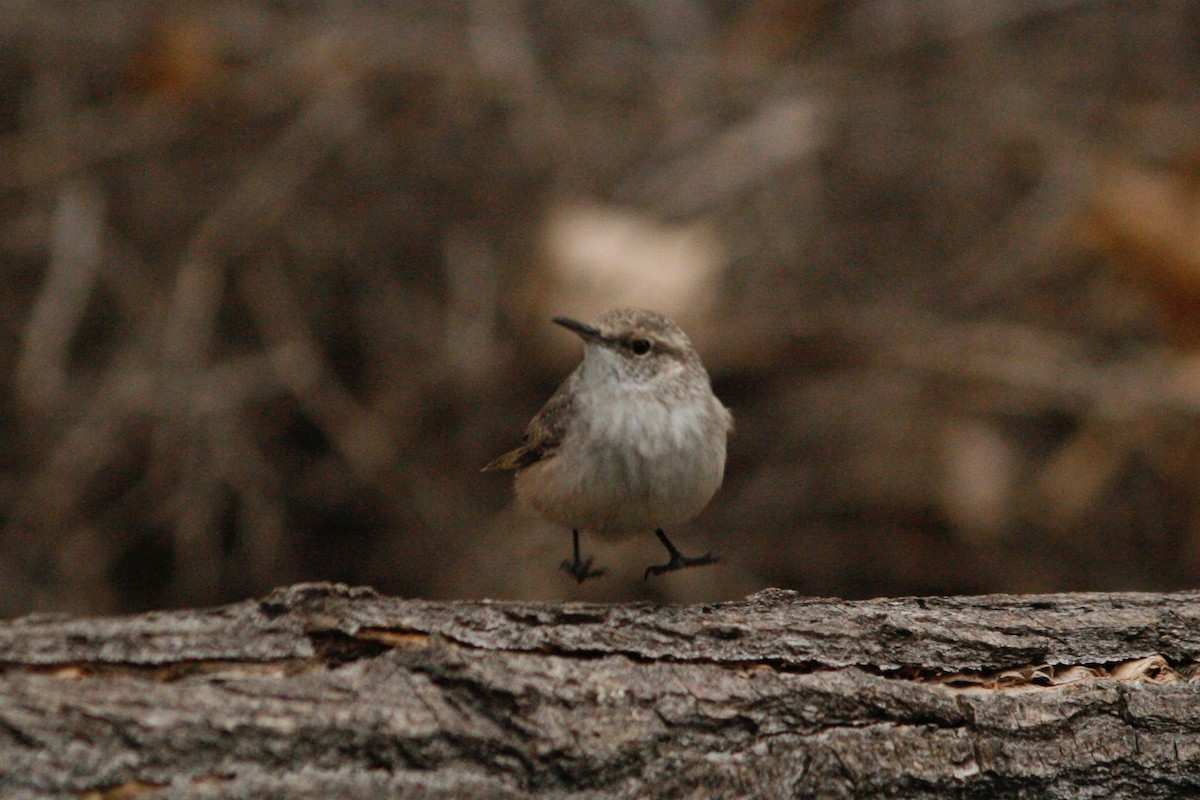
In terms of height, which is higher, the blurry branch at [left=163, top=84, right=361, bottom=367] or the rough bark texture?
the blurry branch at [left=163, top=84, right=361, bottom=367]

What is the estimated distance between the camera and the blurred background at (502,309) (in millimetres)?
7043

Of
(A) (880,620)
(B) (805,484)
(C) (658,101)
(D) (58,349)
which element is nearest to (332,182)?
(D) (58,349)

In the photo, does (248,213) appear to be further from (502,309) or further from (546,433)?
(546,433)

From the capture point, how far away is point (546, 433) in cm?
462

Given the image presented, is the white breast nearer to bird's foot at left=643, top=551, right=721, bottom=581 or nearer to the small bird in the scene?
the small bird

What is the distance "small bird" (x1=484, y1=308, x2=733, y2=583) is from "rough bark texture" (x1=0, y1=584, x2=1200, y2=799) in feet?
2.34

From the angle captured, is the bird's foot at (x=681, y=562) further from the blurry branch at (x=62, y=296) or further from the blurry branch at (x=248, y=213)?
the blurry branch at (x=62, y=296)

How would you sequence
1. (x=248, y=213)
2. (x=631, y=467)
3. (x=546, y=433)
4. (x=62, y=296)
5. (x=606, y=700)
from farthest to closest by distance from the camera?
(x=248, y=213) < (x=62, y=296) < (x=546, y=433) < (x=631, y=467) < (x=606, y=700)

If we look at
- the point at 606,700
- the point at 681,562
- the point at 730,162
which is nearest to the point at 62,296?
the point at 681,562

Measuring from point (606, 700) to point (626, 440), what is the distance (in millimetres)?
1285

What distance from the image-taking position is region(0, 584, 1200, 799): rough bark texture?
289 centimetres

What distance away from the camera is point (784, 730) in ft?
10.7

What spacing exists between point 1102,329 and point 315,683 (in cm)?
697

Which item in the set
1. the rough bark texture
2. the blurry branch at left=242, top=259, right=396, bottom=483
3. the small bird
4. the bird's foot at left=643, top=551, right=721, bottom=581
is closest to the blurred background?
the blurry branch at left=242, top=259, right=396, bottom=483
